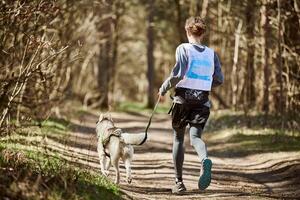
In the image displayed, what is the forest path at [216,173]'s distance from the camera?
8.75 meters

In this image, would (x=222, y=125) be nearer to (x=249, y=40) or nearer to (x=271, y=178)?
(x=249, y=40)

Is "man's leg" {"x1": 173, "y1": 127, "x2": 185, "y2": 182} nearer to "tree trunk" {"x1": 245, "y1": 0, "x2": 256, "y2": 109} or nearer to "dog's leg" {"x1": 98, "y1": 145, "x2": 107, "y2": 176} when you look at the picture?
"dog's leg" {"x1": 98, "y1": 145, "x2": 107, "y2": 176}

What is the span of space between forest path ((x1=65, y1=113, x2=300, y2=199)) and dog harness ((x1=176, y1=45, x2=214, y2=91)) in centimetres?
132

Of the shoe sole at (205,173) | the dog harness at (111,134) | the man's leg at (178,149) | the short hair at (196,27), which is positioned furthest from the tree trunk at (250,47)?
the shoe sole at (205,173)

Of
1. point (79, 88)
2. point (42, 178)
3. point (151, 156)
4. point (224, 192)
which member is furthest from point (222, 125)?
point (79, 88)

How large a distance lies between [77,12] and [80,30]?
1.96ft

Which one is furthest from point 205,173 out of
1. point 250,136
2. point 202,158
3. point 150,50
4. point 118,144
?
point 150,50

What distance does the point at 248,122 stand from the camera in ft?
59.2

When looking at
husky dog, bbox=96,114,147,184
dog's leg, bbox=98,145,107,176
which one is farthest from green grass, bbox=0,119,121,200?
dog's leg, bbox=98,145,107,176

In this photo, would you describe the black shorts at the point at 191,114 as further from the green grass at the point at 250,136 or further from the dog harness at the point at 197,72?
the green grass at the point at 250,136

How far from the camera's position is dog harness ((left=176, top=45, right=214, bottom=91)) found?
8320mm

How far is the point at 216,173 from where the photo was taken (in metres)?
11.1

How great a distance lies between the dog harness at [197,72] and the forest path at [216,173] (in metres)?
1.32

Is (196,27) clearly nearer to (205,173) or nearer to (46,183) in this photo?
(205,173)
